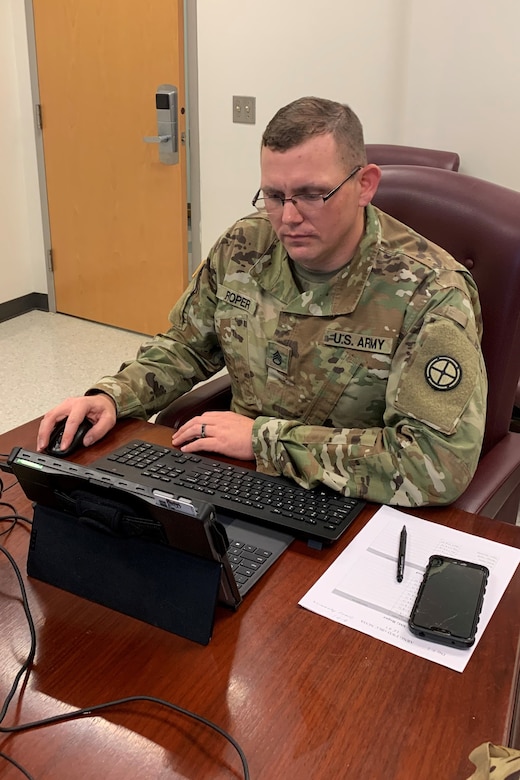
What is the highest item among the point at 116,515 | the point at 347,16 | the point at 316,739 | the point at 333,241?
the point at 347,16

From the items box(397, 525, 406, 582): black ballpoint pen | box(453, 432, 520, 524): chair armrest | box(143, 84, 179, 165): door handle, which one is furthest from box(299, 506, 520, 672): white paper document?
box(143, 84, 179, 165): door handle

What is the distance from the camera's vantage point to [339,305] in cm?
133

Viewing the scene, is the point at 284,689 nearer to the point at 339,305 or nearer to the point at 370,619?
the point at 370,619

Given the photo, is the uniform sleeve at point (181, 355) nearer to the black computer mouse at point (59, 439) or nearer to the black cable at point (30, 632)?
the black computer mouse at point (59, 439)

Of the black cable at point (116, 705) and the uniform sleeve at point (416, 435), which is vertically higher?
the uniform sleeve at point (416, 435)

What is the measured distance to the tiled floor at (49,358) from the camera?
3.13 metres

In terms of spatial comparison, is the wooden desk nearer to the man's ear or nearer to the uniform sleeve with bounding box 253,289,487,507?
the uniform sleeve with bounding box 253,289,487,507

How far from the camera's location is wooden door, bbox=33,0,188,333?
326 centimetres

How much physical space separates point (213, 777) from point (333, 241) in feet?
2.90

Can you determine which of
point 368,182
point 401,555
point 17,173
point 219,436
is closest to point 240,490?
point 219,436

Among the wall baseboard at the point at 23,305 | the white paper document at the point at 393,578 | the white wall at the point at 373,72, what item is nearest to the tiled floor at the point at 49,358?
the wall baseboard at the point at 23,305

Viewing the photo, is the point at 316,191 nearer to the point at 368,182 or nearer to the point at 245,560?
the point at 368,182

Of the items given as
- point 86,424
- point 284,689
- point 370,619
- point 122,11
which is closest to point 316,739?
point 284,689

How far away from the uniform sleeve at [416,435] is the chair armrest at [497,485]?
0.07m
